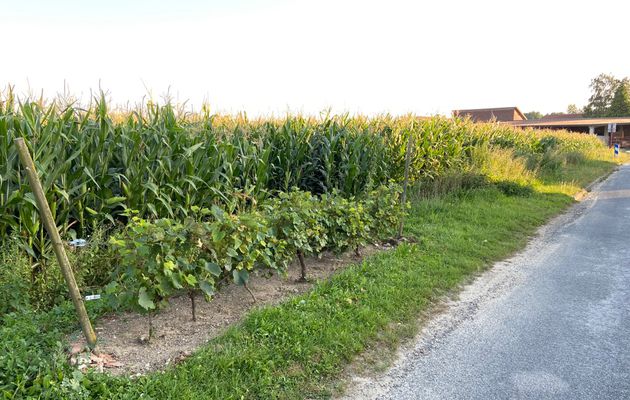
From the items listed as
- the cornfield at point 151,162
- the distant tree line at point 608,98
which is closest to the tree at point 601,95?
the distant tree line at point 608,98

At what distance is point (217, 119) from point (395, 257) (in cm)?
383

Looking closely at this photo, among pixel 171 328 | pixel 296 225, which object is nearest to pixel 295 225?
pixel 296 225

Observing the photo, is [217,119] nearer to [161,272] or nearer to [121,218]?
[121,218]

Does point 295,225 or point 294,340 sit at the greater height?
point 295,225

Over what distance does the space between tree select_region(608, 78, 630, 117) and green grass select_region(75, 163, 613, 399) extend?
78.9 metres

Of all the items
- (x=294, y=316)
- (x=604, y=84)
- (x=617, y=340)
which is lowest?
(x=617, y=340)

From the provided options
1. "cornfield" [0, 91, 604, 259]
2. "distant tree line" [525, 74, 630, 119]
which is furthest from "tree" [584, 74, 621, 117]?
"cornfield" [0, 91, 604, 259]

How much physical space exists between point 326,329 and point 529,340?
201 centimetres

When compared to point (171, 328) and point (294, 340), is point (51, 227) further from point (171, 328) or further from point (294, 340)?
point (294, 340)

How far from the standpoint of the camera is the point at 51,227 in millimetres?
3148

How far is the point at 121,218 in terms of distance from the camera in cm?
554

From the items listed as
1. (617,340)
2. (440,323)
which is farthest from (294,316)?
(617,340)

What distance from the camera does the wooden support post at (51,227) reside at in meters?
3.02

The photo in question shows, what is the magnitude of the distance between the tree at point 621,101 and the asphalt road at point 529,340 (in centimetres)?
7872
